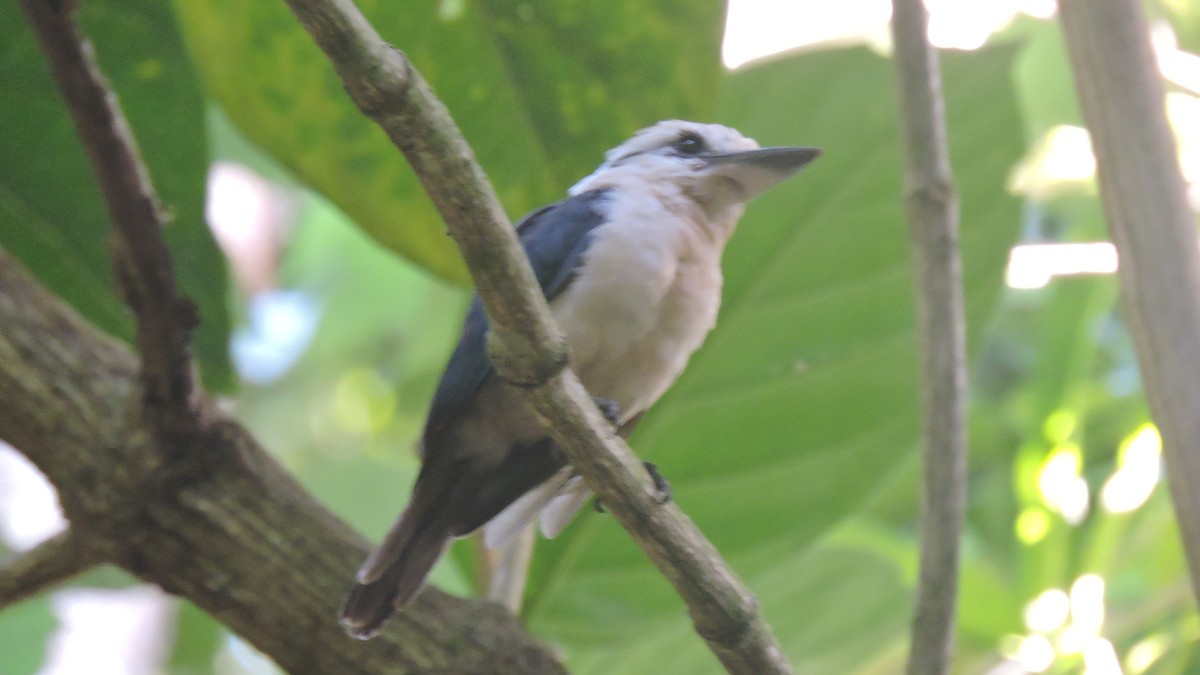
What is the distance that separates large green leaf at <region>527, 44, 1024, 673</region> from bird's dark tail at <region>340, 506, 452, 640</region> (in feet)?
1.11

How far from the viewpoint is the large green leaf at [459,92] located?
1.77m

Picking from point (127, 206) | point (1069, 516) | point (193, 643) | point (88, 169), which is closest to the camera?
point (127, 206)

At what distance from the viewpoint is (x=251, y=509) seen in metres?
1.65

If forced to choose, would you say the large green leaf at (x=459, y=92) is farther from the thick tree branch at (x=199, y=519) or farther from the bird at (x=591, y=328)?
the thick tree branch at (x=199, y=519)

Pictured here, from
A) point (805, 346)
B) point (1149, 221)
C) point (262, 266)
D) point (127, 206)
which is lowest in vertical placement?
point (262, 266)

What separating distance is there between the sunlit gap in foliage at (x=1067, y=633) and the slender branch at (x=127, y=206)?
1447 millimetres

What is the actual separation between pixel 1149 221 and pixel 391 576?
0.99m

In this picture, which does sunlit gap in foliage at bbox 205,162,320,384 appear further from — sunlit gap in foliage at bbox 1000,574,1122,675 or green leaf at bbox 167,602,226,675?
sunlit gap in foliage at bbox 1000,574,1122,675

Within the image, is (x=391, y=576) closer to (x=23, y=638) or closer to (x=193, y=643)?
(x=23, y=638)

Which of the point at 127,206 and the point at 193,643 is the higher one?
the point at 127,206

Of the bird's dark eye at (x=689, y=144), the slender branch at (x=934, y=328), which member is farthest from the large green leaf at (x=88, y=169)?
the slender branch at (x=934, y=328)

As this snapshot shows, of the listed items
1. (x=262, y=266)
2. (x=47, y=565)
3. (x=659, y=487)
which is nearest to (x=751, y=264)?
(x=659, y=487)

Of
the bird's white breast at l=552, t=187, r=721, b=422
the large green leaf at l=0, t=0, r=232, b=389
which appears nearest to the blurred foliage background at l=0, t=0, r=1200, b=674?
the large green leaf at l=0, t=0, r=232, b=389

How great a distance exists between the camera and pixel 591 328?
5.28ft
